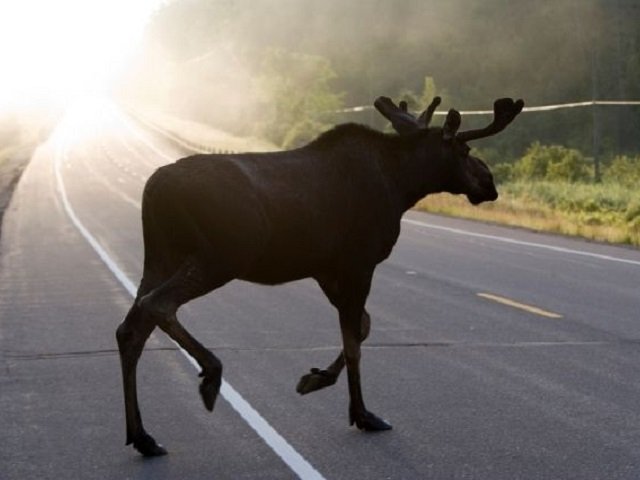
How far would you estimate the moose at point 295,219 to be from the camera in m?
6.64

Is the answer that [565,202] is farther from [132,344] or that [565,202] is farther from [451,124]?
[132,344]

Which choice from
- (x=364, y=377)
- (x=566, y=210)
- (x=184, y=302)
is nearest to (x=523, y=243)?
(x=566, y=210)

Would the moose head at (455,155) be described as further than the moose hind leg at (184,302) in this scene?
Yes

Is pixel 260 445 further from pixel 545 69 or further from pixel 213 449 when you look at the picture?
pixel 545 69

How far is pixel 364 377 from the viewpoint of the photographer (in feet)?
30.2

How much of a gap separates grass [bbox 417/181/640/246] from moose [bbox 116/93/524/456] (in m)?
15.7

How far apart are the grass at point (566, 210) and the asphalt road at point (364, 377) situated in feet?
22.0

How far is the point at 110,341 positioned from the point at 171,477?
4968 mm

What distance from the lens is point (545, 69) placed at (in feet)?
297

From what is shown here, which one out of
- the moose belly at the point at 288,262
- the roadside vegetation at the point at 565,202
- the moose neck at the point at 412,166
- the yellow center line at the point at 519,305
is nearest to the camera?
the moose belly at the point at 288,262

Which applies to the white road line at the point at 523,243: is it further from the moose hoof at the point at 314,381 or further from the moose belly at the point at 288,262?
the moose belly at the point at 288,262

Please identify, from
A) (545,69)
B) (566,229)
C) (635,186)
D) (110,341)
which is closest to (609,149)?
(545,69)

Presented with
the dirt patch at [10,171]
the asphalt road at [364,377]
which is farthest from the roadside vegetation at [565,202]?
the dirt patch at [10,171]

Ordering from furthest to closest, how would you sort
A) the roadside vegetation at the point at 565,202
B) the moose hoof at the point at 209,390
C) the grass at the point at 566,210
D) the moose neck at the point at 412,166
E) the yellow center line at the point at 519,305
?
the roadside vegetation at the point at 565,202, the grass at the point at 566,210, the yellow center line at the point at 519,305, the moose neck at the point at 412,166, the moose hoof at the point at 209,390
